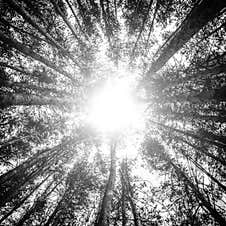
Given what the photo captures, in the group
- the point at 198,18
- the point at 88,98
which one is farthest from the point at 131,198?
the point at 198,18

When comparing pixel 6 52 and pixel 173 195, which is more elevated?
pixel 6 52

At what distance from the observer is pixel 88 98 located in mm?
7742

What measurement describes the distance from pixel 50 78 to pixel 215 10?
257 inches

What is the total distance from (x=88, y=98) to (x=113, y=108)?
2.69 m

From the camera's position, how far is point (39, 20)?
5.76 metres

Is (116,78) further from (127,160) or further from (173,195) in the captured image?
(173,195)

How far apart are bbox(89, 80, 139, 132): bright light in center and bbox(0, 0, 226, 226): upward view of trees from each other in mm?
680

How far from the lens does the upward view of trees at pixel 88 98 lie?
469 cm

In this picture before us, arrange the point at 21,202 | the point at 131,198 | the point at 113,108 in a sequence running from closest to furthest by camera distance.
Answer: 1. the point at 131,198
2. the point at 21,202
3. the point at 113,108

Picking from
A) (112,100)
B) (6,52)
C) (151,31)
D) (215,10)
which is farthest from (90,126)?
(215,10)

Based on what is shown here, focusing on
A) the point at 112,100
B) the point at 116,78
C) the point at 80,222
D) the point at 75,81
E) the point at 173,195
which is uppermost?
the point at 112,100

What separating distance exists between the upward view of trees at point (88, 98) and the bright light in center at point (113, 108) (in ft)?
2.23

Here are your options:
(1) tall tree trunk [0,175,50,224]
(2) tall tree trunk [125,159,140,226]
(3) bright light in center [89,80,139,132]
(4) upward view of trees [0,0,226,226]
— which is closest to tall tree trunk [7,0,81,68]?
(4) upward view of trees [0,0,226,226]

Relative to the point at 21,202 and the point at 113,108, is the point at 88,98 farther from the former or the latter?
the point at 21,202
